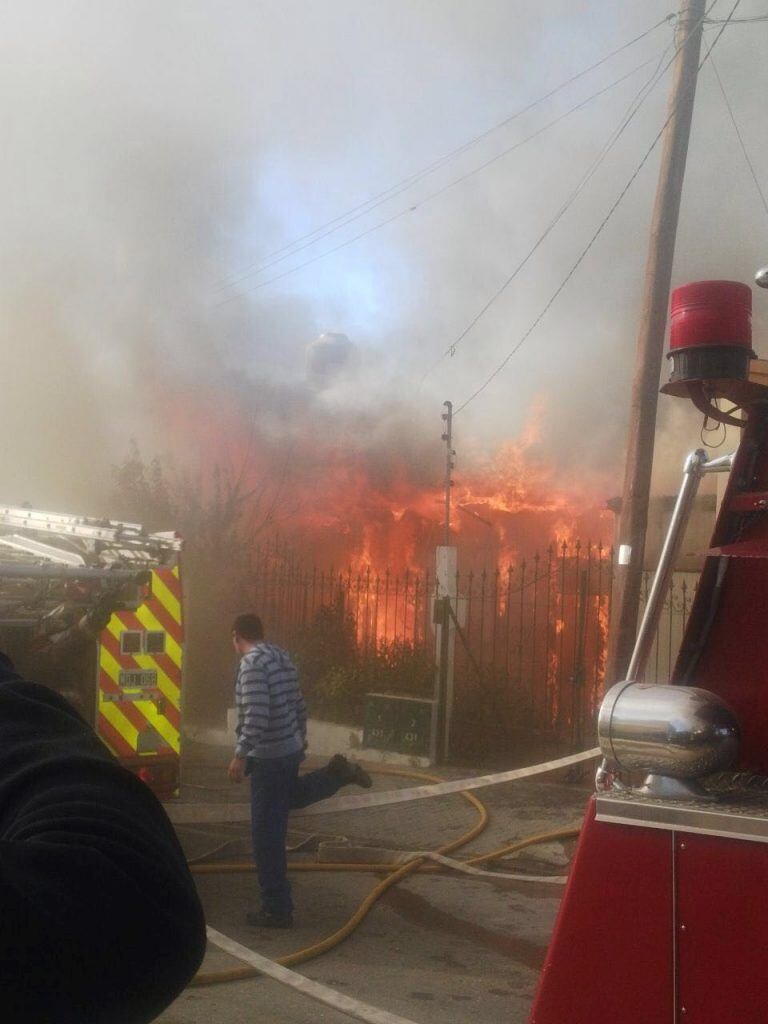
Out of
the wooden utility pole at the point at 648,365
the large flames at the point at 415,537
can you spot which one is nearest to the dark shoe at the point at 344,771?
the wooden utility pole at the point at 648,365

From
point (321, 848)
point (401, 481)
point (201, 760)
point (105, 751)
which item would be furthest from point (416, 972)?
point (401, 481)

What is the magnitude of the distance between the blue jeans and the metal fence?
14.8 ft

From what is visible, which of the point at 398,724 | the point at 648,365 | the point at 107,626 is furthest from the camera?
the point at 398,724

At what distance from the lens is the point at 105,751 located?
2.94 feet

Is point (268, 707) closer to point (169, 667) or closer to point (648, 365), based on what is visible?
point (169, 667)

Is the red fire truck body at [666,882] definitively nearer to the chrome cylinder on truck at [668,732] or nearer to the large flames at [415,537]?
the chrome cylinder on truck at [668,732]

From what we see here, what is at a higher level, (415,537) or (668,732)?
(415,537)

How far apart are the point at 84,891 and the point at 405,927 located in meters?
5.50

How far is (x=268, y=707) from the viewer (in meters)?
6.01

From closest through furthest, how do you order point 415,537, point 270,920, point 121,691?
1. point 270,920
2. point 121,691
3. point 415,537

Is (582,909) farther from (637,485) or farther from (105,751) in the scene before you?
(637,485)

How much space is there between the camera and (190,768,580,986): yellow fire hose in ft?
16.0

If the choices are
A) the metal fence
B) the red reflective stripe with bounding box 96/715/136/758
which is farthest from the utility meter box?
the red reflective stripe with bounding box 96/715/136/758

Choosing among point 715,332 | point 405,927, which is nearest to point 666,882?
point 715,332
